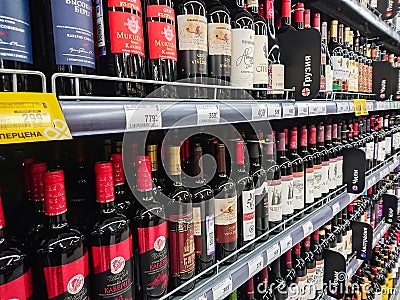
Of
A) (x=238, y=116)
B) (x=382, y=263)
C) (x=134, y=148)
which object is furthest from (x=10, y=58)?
(x=382, y=263)

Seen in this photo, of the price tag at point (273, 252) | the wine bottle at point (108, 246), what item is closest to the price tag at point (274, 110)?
the price tag at point (273, 252)

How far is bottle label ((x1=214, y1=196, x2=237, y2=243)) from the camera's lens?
93 cm

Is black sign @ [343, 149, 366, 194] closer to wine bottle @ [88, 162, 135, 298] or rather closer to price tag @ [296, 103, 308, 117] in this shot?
price tag @ [296, 103, 308, 117]

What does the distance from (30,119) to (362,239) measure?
2.15 m

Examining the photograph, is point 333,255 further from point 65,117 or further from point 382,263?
point 65,117

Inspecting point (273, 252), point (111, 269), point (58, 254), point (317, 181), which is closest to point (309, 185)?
point (317, 181)

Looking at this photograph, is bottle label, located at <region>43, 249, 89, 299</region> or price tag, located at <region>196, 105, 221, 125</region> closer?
bottle label, located at <region>43, 249, 89, 299</region>

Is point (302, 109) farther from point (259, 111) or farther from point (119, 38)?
point (119, 38)

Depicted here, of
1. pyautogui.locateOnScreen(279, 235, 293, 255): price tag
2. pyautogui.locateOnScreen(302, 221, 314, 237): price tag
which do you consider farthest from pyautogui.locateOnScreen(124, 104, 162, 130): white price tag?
pyautogui.locateOnScreen(302, 221, 314, 237): price tag

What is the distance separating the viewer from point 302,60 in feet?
4.06

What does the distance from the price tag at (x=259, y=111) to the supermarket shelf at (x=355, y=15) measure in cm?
84

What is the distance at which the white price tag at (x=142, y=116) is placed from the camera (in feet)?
1.91

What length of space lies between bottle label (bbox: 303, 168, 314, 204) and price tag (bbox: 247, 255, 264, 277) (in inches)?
18.1

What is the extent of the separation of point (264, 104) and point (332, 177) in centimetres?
85
